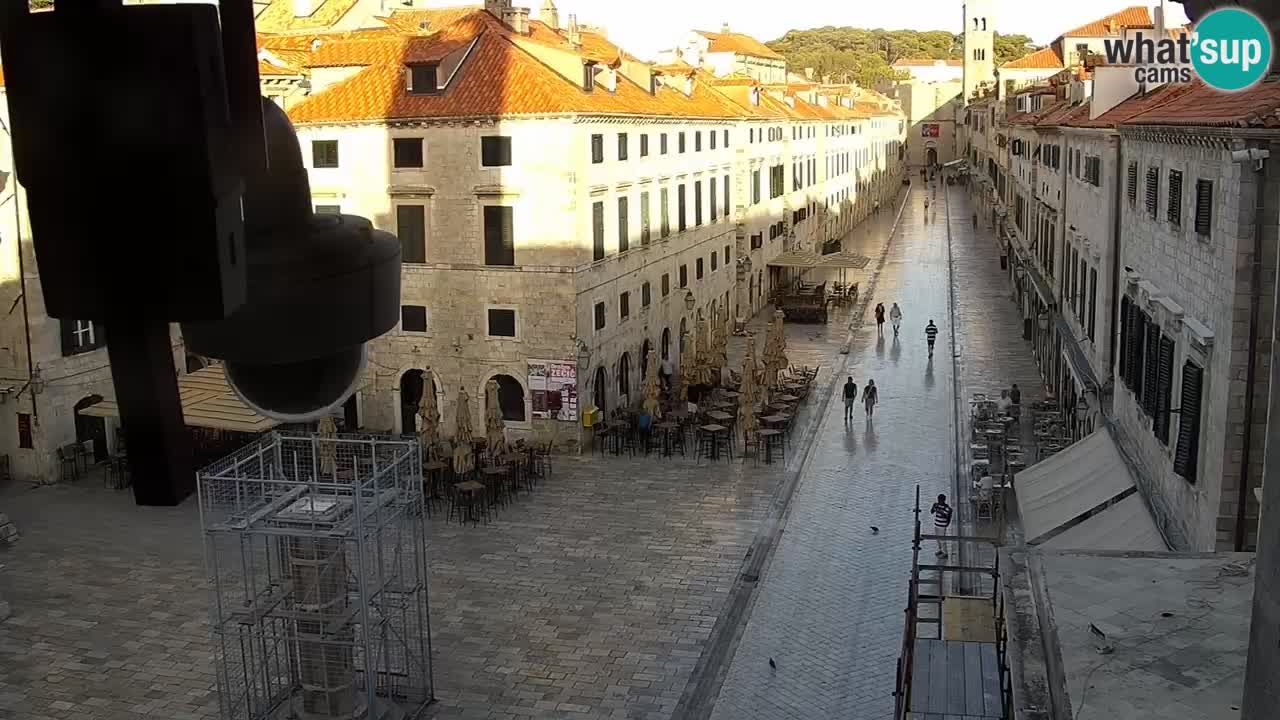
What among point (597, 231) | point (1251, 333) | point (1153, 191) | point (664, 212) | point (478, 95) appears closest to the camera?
point (1251, 333)

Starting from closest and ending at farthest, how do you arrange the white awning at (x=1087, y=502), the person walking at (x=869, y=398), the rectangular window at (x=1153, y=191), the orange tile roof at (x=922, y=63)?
1. the white awning at (x=1087, y=502)
2. the rectangular window at (x=1153, y=191)
3. the person walking at (x=869, y=398)
4. the orange tile roof at (x=922, y=63)

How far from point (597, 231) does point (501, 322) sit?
3652 mm

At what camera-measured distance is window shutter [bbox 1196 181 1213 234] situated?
14.6m

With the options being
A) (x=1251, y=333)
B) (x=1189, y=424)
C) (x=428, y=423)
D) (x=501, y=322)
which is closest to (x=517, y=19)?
(x=501, y=322)

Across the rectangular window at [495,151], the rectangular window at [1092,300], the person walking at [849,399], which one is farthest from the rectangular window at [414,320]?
the rectangular window at [1092,300]

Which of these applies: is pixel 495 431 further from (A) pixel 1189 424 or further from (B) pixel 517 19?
(B) pixel 517 19

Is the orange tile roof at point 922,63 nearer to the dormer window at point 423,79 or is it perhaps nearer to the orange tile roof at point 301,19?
the orange tile roof at point 301,19

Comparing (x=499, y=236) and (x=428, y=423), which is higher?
(x=499, y=236)

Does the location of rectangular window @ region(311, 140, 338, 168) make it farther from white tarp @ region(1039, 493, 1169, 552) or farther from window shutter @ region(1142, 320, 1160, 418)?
white tarp @ region(1039, 493, 1169, 552)

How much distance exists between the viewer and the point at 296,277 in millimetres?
2312

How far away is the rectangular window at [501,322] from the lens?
31734 mm

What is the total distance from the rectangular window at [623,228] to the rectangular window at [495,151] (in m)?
4.17

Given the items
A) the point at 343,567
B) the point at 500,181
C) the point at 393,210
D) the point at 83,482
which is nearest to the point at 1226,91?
the point at 343,567

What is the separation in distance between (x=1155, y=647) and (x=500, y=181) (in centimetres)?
2547
